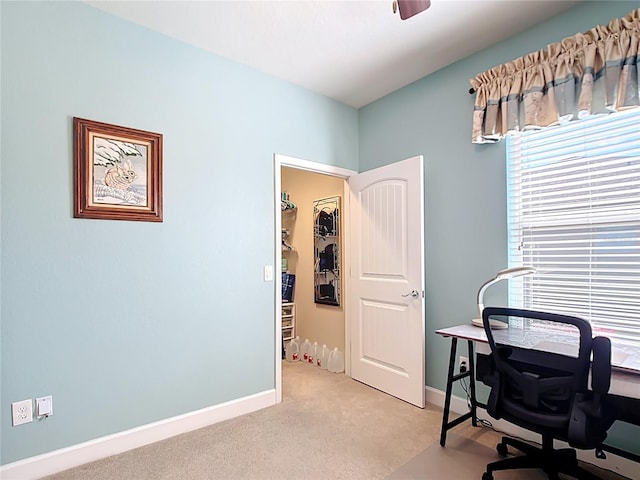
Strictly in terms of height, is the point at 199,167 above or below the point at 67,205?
above

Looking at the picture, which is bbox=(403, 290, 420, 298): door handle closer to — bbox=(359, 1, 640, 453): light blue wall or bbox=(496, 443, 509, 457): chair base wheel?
bbox=(359, 1, 640, 453): light blue wall

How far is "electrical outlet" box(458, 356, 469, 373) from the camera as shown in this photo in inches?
102

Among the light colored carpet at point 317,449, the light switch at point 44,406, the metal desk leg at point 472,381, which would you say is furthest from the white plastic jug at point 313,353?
the light switch at point 44,406

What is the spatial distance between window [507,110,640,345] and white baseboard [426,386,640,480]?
2.11 ft

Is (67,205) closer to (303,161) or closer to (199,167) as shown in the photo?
(199,167)

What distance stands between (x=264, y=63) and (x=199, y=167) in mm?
963

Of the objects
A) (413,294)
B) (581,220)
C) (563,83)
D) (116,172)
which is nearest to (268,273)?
(413,294)

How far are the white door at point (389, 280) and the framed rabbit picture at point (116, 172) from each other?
5.70ft

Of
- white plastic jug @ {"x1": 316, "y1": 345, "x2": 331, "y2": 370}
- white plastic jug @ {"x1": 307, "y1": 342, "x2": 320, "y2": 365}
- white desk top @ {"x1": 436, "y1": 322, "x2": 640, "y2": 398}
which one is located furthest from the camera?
white plastic jug @ {"x1": 307, "y1": 342, "x2": 320, "y2": 365}

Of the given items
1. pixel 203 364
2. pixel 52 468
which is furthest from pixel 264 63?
pixel 52 468

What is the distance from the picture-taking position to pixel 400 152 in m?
3.11

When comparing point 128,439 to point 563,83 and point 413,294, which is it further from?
point 563,83

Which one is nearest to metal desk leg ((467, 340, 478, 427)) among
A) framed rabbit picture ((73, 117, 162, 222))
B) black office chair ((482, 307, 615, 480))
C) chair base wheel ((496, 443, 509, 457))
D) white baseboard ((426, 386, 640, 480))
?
white baseboard ((426, 386, 640, 480))

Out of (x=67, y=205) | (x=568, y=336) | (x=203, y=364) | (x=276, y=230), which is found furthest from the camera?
(x=276, y=230)
